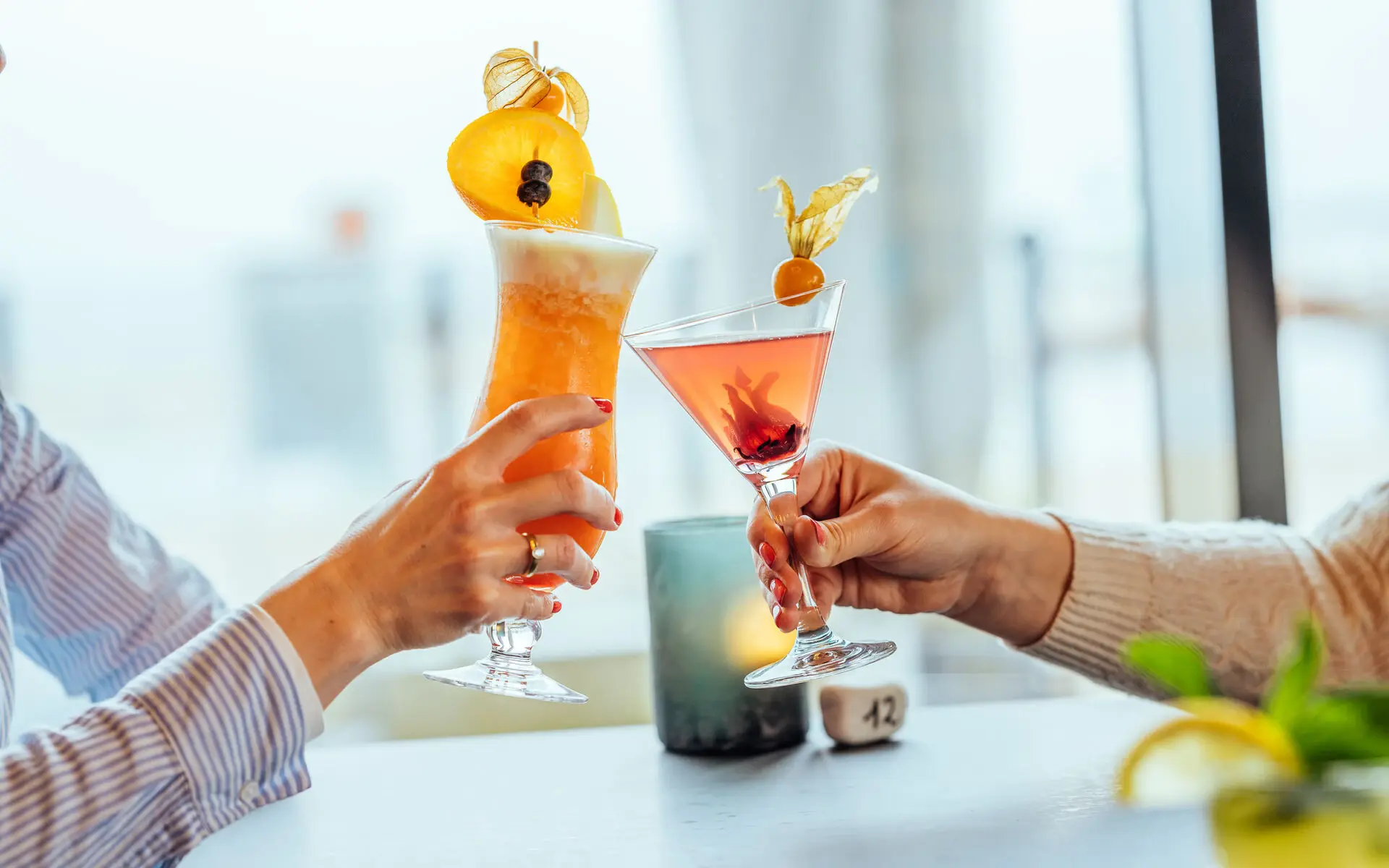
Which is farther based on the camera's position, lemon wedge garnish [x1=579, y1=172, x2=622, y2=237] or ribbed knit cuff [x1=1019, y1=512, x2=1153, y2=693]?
ribbed knit cuff [x1=1019, y1=512, x2=1153, y2=693]

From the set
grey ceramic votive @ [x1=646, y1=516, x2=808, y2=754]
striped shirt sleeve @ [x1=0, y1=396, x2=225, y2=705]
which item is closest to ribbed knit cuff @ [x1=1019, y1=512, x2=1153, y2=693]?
grey ceramic votive @ [x1=646, y1=516, x2=808, y2=754]

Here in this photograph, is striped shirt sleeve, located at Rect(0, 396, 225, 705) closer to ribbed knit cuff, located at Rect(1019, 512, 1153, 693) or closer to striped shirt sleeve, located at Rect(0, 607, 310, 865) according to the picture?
striped shirt sleeve, located at Rect(0, 607, 310, 865)

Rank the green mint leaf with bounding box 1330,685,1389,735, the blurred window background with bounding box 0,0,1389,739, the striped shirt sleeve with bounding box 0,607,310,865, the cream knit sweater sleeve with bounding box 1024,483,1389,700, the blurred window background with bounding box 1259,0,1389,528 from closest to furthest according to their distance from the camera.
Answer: the green mint leaf with bounding box 1330,685,1389,735, the striped shirt sleeve with bounding box 0,607,310,865, the cream knit sweater sleeve with bounding box 1024,483,1389,700, the blurred window background with bounding box 1259,0,1389,528, the blurred window background with bounding box 0,0,1389,739

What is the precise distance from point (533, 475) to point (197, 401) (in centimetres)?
230

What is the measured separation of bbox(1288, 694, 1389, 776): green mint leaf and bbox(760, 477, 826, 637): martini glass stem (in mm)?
610

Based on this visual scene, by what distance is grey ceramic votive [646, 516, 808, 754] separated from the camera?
119 centimetres

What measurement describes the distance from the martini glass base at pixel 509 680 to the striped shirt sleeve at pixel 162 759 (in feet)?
0.52

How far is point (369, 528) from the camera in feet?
3.01

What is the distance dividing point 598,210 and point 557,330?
12cm

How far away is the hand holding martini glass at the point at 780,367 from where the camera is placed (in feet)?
3.47

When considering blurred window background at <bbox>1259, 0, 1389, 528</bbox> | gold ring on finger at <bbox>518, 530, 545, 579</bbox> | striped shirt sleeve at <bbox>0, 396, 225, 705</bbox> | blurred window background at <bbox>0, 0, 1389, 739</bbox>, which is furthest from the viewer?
blurred window background at <bbox>0, 0, 1389, 739</bbox>

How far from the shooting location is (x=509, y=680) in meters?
1.00

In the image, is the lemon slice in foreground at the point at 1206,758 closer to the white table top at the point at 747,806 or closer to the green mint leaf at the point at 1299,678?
the green mint leaf at the point at 1299,678

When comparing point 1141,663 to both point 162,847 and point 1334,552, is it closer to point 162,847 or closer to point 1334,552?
point 162,847
